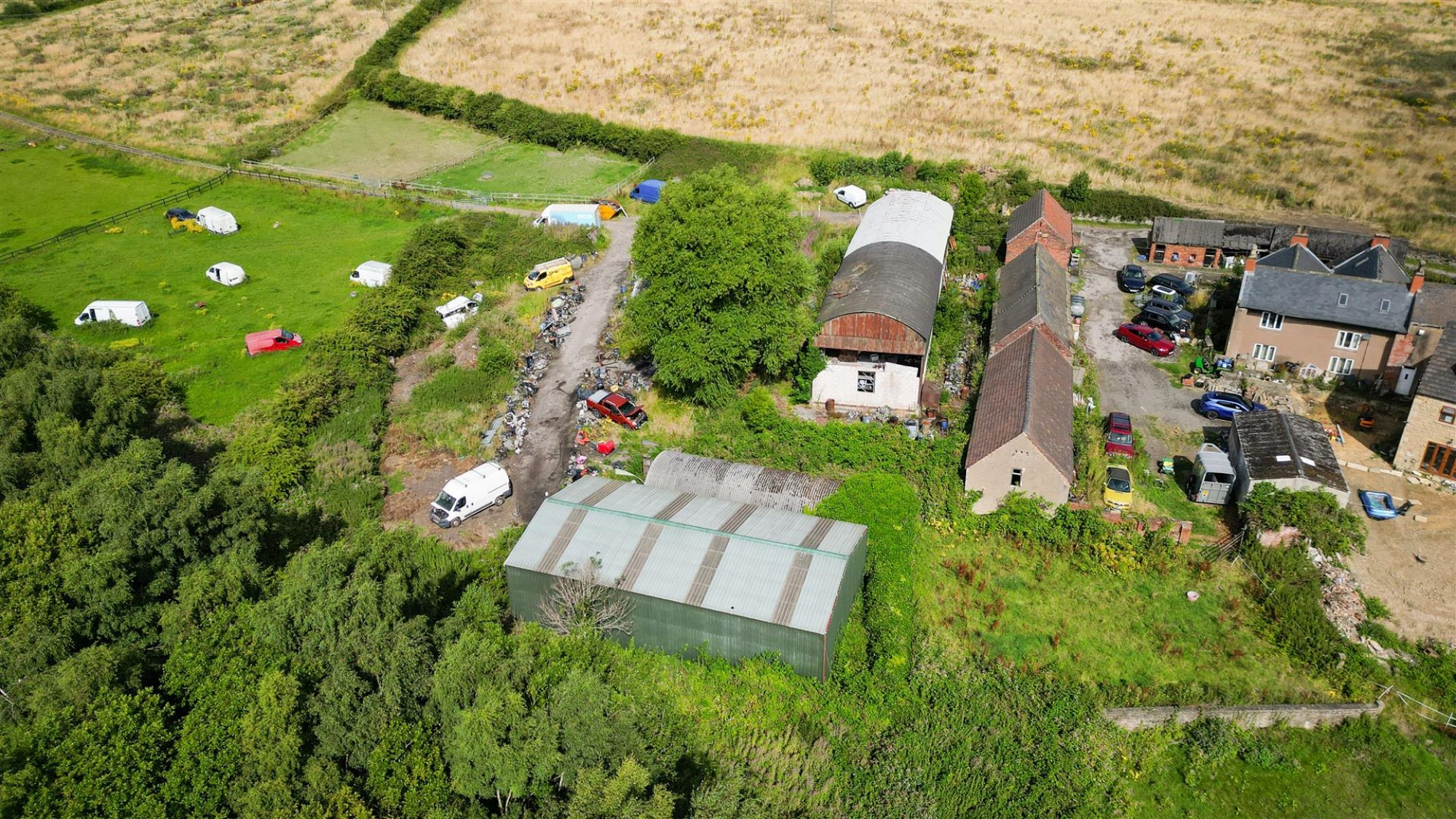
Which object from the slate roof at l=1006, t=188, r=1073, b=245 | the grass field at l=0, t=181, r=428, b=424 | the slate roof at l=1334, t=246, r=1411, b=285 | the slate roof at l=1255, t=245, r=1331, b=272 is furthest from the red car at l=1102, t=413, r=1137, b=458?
the grass field at l=0, t=181, r=428, b=424

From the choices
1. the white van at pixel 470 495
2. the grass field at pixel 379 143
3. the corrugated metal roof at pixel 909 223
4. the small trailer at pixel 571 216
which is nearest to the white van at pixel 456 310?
the small trailer at pixel 571 216

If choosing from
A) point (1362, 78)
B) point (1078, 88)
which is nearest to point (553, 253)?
point (1078, 88)

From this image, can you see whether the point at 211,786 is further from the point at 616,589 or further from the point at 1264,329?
the point at 1264,329

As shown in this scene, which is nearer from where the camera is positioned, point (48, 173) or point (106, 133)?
point (48, 173)

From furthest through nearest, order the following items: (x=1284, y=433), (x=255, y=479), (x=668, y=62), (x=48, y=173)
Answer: (x=668, y=62), (x=48, y=173), (x=1284, y=433), (x=255, y=479)

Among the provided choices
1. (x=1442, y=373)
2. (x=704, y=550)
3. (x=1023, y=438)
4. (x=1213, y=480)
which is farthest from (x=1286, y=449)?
(x=704, y=550)

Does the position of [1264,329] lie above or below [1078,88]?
below

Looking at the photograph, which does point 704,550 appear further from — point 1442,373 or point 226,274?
point 226,274
